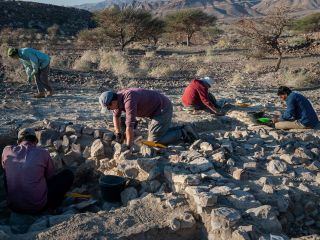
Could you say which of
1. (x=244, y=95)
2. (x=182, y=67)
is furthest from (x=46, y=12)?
(x=244, y=95)

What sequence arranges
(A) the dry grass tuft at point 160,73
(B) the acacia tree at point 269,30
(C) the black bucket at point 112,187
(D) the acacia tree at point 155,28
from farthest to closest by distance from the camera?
1. (D) the acacia tree at point 155,28
2. (B) the acacia tree at point 269,30
3. (A) the dry grass tuft at point 160,73
4. (C) the black bucket at point 112,187

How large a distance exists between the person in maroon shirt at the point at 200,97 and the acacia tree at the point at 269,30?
8.07m

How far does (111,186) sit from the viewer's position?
217 inches

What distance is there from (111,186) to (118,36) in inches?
802

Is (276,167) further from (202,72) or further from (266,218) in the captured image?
(202,72)

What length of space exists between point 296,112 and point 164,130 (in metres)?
2.54

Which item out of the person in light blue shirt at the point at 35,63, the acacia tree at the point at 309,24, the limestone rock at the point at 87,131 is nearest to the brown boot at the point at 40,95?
the person in light blue shirt at the point at 35,63

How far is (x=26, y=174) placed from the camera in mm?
5113

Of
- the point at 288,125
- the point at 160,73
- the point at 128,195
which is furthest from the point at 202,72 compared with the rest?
the point at 128,195

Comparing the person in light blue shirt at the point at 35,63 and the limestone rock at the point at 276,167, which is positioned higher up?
the person in light blue shirt at the point at 35,63

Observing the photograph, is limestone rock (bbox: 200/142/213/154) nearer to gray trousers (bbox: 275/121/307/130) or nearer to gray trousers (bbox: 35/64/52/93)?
gray trousers (bbox: 275/121/307/130)

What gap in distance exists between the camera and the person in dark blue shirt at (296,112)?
7863 mm

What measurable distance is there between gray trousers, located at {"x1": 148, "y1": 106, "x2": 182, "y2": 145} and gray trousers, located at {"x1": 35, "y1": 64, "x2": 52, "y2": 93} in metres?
3.85

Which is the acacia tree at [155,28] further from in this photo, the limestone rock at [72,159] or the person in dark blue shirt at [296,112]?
the limestone rock at [72,159]
